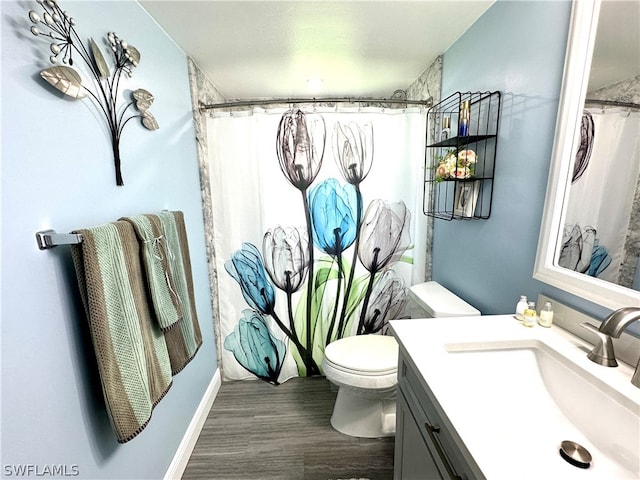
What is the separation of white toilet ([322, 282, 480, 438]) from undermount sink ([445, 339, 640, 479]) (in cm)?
45

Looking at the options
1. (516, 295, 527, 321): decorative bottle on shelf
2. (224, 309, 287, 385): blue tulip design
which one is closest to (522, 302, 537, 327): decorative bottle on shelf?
(516, 295, 527, 321): decorative bottle on shelf

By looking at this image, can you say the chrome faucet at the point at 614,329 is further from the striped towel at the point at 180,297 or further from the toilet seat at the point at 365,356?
the striped towel at the point at 180,297

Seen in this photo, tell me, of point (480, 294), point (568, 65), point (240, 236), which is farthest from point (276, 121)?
point (480, 294)

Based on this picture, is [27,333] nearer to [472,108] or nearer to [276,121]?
[276,121]

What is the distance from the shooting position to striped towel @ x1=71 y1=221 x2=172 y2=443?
759mm

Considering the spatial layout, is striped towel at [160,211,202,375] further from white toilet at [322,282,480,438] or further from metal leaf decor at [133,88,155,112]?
white toilet at [322,282,480,438]

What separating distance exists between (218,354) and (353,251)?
124cm

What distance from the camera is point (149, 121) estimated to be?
3.99 ft

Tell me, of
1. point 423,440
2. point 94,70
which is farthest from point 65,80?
point 423,440

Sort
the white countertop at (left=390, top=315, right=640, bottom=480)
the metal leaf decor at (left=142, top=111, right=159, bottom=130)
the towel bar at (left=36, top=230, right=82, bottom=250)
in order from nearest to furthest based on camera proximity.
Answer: the white countertop at (left=390, top=315, right=640, bottom=480), the towel bar at (left=36, top=230, right=82, bottom=250), the metal leaf decor at (left=142, top=111, right=159, bottom=130)

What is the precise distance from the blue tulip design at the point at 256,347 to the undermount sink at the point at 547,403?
1.41m

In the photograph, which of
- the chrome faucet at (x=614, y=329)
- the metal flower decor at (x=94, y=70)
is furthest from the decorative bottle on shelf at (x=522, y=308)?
the metal flower decor at (x=94, y=70)

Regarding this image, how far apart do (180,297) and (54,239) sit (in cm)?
57

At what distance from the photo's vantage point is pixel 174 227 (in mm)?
1244
